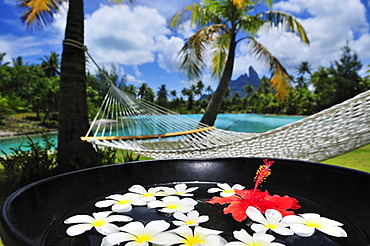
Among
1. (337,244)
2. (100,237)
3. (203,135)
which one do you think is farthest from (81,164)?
(337,244)

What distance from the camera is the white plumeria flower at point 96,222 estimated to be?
0.31 meters

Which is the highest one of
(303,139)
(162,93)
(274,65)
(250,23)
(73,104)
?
(162,93)

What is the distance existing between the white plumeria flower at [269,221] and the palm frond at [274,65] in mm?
4207

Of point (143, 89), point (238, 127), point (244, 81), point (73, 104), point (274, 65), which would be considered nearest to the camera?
point (73, 104)

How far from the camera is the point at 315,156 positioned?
1318 millimetres

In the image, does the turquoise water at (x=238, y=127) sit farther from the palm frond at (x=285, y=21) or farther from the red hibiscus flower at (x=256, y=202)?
the red hibiscus flower at (x=256, y=202)

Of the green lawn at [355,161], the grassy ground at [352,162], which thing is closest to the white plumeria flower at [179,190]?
the grassy ground at [352,162]

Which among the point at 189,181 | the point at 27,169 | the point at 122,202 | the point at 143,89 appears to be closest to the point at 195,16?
the point at 27,169

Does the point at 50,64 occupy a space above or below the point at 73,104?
above

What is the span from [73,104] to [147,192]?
1.70m

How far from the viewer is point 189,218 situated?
335 mm

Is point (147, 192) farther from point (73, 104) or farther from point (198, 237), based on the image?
point (73, 104)

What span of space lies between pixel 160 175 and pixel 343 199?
0.33 metres

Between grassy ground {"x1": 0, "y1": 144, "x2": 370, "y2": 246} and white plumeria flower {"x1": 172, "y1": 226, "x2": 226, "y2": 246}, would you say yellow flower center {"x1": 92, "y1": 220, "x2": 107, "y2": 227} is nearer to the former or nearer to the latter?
white plumeria flower {"x1": 172, "y1": 226, "x2": 226, "y2": 246}
